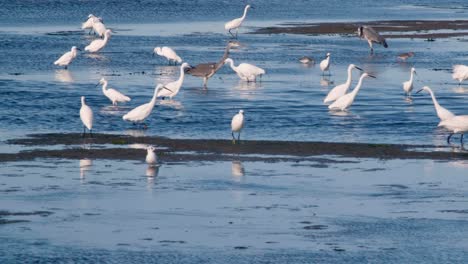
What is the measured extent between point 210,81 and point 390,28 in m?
16.9

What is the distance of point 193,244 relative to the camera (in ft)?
39.0

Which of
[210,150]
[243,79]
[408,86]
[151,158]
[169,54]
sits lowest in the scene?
[210,150]

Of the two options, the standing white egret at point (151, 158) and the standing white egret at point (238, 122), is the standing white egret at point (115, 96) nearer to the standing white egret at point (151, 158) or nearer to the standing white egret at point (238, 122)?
the standing white egret at point (238, 122)

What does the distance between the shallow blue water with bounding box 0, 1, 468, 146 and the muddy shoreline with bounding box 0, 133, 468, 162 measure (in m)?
0.73

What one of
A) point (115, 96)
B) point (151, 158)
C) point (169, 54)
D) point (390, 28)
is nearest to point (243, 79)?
point (169, 54)

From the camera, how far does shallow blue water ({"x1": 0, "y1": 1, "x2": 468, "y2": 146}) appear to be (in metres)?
20.5

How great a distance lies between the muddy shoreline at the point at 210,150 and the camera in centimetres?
1714

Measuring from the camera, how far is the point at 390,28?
43000 mm

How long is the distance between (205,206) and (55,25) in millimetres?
29579

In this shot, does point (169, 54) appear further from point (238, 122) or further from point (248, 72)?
point (238, 122)

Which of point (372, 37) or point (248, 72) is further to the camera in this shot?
point (372, 37)

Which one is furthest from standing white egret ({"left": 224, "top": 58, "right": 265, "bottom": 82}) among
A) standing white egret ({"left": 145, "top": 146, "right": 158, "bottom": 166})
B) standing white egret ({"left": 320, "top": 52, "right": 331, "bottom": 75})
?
standing white egret ({"left": 145, "top": 146, "right": 158, "bottom": 166})

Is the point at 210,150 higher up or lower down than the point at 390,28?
lower down

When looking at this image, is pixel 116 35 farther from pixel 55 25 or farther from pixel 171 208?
pixel 171 208
